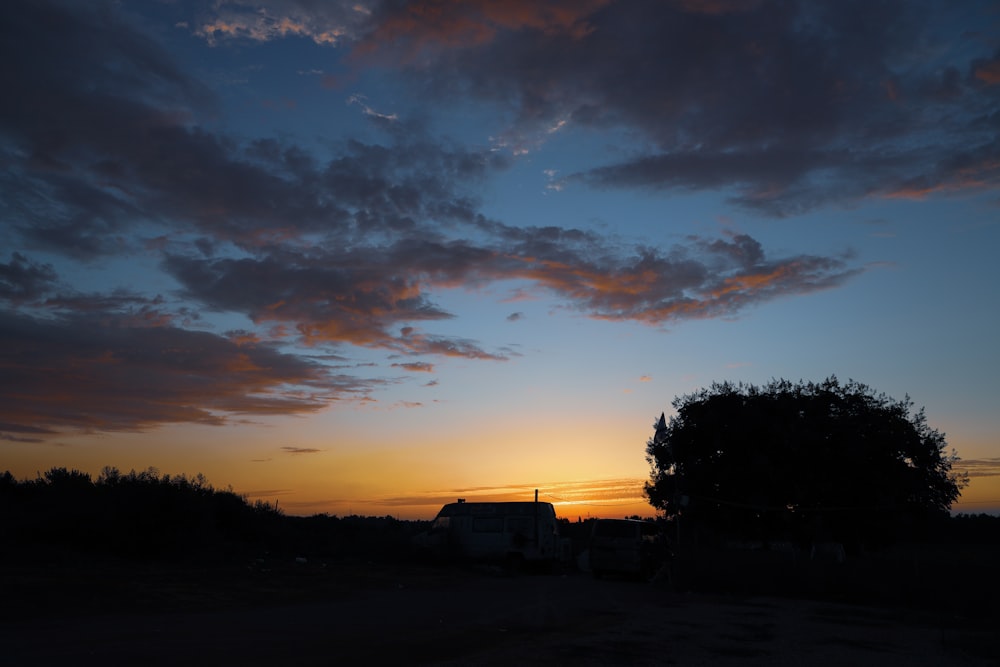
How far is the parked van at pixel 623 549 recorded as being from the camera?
2689cm

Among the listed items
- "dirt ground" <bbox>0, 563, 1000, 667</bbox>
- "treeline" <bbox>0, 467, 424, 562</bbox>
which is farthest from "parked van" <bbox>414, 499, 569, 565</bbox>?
"dirt ground" <bbox>0, 563, 1000, 667</bbox>

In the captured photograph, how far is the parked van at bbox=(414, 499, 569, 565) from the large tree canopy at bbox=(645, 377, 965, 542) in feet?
27.6

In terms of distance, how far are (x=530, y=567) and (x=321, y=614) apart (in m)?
17.4

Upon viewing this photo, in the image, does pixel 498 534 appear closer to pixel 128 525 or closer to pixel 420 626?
pixel 128 525

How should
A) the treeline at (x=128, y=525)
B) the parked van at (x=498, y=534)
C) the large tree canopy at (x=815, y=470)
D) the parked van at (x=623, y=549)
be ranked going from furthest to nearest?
the large tree canopy at (x=815, y=470), the parked van at (x=498, y=534), the parked van at (x=623, y=549), the treeline at (x=128, y=525)

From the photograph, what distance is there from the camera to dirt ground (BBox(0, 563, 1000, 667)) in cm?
990

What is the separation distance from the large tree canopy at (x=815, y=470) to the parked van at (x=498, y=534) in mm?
8408

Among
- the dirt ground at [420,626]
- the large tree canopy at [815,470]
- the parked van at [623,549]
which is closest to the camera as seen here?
the dirt ground at [420,626]

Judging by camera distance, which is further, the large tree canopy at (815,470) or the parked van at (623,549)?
the large tree canopy at (815,470)

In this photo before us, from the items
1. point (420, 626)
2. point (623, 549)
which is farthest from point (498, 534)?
point (420, 626)

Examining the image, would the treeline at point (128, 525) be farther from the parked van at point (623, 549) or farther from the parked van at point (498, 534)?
the parked van at point (623, 549)

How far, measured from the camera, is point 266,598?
16906 mm

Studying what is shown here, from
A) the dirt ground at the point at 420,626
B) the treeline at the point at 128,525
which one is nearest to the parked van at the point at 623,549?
the dirt ground at the point at 420,626

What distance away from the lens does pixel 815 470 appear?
3819 cm
